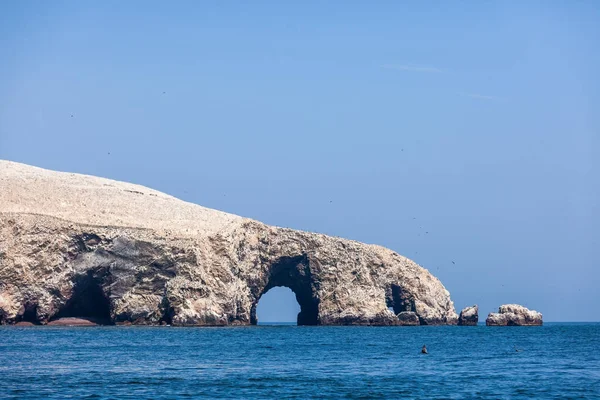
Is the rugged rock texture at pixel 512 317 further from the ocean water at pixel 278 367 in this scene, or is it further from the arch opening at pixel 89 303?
the arch opening at pixel 89 303

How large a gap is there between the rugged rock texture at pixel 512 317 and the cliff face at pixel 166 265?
1110 cm

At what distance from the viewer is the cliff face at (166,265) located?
89.2 metres

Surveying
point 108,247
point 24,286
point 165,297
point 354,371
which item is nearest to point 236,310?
point 165,297

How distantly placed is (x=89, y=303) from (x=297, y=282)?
24.0 m

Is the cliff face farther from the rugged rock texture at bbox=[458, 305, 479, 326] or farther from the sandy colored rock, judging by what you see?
the rugged rock texture at bbox=[458, 305, 479, 326]

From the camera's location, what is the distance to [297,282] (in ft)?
348

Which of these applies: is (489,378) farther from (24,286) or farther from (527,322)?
(527,322)

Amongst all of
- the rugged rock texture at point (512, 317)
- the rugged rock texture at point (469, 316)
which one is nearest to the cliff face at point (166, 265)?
the rugged rock texture at point (469, 316)

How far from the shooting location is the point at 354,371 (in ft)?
161

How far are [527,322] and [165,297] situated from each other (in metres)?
53.6

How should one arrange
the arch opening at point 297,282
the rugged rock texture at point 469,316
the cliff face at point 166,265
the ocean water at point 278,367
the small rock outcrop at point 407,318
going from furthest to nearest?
the rugged rock texture at point 469,316
the small rock outcrop at point 407,318
the arch opening at point 297,282
the cliff face at point 166,265
the ocean water at point 278,367

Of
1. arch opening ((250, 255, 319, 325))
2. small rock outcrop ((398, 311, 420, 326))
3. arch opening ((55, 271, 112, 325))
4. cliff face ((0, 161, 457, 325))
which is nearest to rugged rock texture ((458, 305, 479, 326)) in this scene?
cliff face ((0, 161, 457, 325))

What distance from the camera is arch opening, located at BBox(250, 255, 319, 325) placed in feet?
338

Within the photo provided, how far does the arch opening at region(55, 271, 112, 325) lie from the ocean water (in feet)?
41.4
